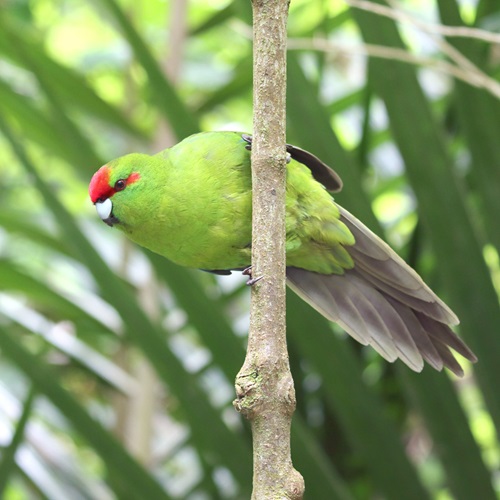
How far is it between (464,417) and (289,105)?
0.68 metres

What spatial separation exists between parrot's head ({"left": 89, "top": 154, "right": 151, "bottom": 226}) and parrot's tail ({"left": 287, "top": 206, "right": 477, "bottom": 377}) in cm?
37

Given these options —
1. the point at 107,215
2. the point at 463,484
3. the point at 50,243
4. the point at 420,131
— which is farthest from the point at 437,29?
the point at 50,243

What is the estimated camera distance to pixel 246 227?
1.50 metres

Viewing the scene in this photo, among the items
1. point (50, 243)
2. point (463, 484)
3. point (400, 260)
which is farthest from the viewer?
point (50, 243)

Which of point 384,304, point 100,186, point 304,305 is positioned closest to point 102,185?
point 100,186

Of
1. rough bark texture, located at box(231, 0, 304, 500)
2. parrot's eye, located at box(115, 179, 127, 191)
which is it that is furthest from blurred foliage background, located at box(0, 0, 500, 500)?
rough bark texture, located at box(231, 0, 304, 500)

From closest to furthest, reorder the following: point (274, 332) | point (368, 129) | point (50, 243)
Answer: point (274, 332)
point (368, 129)
point (50, 243)

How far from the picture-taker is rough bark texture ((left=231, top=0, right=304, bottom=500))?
880 mm

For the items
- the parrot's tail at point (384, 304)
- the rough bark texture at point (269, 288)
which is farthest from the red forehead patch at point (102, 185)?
the rough bark texture at point (269, 288)

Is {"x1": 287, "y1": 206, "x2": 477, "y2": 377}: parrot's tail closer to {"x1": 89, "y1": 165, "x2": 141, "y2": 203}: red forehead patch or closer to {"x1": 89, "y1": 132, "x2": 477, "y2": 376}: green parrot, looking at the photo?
{"x1": 89, "y1": 132, "x2": 477, "y2": 376}: green parrot

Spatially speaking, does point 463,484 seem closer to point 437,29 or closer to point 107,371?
point 437,29

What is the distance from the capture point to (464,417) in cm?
146

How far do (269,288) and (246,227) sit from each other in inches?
21.3

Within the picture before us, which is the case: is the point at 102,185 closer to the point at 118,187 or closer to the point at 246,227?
the point at 118,187
